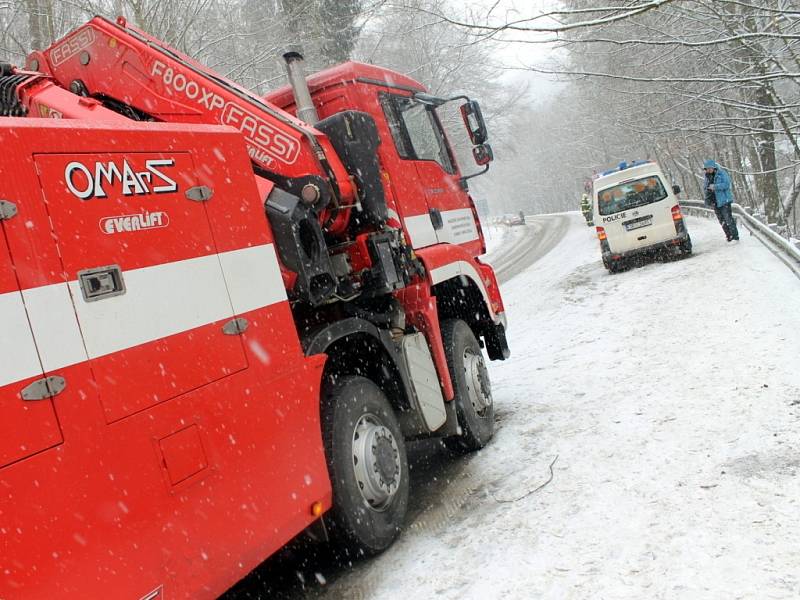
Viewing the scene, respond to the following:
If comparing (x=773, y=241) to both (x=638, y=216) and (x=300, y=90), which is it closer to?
(x=638, y=216)

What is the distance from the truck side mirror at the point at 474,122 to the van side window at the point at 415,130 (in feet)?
1.07

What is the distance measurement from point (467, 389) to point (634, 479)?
5.62 ft

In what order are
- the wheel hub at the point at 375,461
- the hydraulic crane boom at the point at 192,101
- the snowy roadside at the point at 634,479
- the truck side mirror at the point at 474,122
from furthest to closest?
1. the truck side mirror at the point at 474,122
2. the hydraulic crane boom at the point at 192,101
3. the wheel hub at the point at 375,461
4. the snowy roadside at the point at 634,479

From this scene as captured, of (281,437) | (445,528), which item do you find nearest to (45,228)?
(281,437)

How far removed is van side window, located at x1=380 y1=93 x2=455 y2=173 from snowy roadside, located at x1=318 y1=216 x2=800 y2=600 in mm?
2484

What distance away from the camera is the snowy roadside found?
325 centimetres

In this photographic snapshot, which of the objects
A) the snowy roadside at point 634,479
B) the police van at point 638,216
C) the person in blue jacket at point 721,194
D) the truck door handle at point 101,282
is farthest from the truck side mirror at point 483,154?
the person in blue jacket at point 721,194

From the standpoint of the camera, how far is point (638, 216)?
13438 millimetres

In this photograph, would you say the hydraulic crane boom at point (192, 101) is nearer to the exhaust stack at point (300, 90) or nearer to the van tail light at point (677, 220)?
the exhaust stack at point (300, 90)

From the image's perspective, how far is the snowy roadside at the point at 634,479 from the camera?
3.25 metres

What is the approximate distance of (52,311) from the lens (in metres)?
2.48

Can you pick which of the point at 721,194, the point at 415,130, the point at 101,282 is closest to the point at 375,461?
the point at 101,282

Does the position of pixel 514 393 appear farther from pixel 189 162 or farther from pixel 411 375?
pixel 189 162

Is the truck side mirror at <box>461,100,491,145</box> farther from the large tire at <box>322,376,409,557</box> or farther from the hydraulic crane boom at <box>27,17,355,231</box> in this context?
the large tire at <box>322,376,409,557</box>
